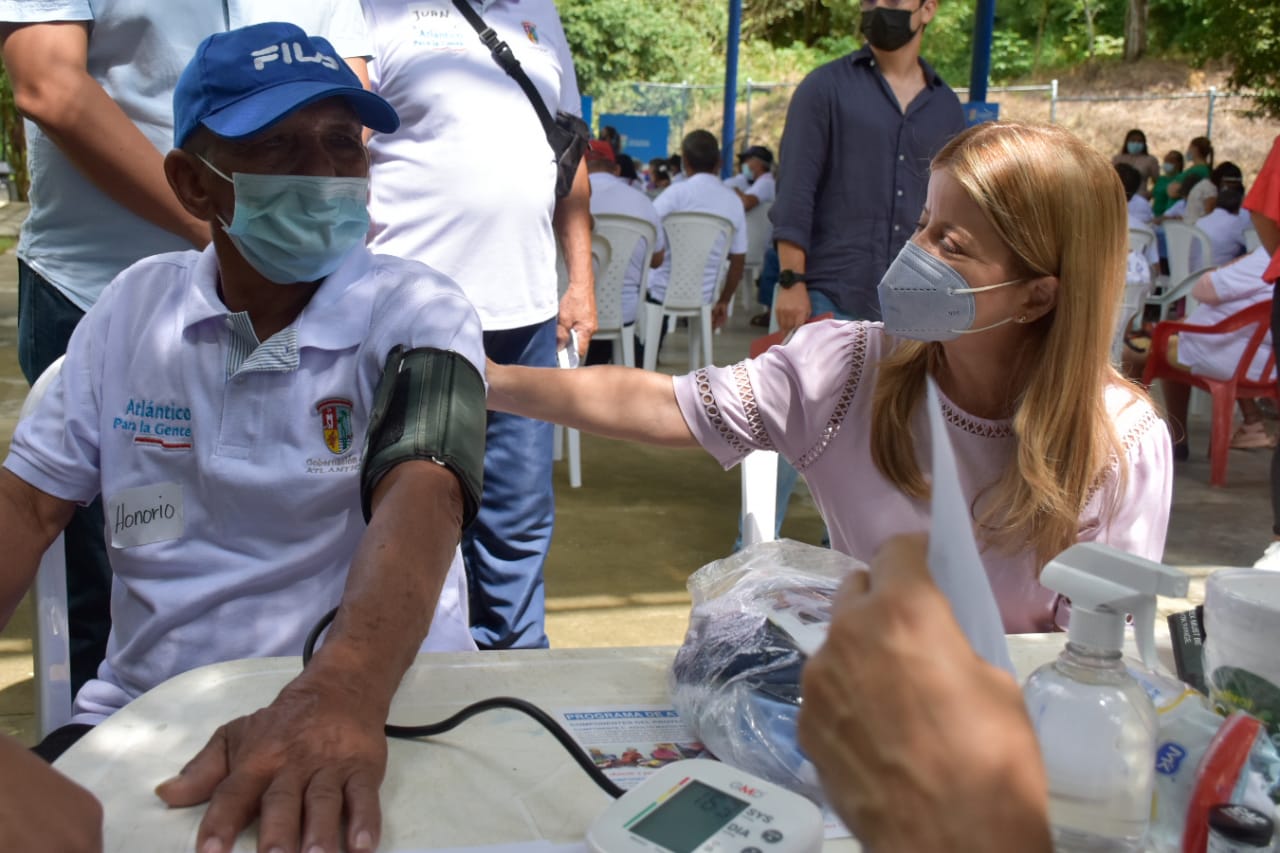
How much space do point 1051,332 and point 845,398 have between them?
1.09ft

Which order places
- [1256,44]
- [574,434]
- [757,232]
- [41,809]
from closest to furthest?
[41,809] → [574,434] → [757,232] → [1256,44]

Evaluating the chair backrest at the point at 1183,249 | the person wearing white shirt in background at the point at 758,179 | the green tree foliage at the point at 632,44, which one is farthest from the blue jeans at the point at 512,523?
the green tree foliage at the point at 632,44

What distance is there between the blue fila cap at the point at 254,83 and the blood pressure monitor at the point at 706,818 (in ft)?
3.57

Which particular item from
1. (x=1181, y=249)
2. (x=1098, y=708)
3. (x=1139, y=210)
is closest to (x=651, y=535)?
(x=1098, y=708)

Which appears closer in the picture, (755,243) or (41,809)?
(41,809)

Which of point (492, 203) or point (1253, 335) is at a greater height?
point (492, 203)

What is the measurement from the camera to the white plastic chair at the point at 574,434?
17.1 ft

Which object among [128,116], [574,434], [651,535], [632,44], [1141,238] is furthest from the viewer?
[632,44]

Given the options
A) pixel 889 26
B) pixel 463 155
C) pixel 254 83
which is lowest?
pixel 463 155

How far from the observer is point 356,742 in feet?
3.40

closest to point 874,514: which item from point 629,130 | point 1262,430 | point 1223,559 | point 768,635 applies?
point 768,635

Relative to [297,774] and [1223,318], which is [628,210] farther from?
[297,774]

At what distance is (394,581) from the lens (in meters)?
1.29

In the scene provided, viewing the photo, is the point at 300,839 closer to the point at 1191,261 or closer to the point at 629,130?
the point at 1191,261
